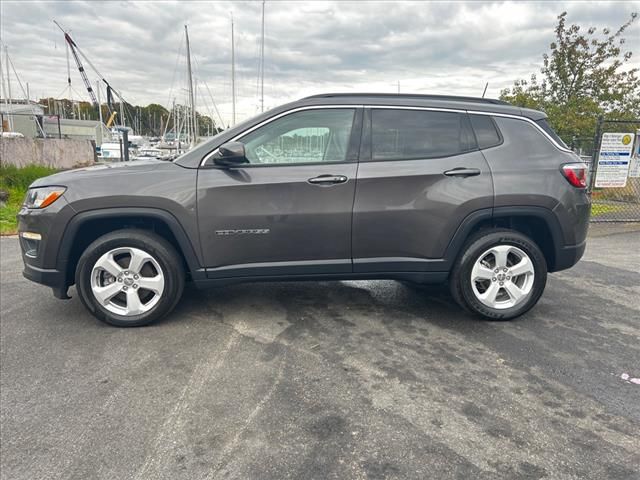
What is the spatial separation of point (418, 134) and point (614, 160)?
669 cm

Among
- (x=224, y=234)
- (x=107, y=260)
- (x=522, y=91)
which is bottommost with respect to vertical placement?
(x=107, y=260)

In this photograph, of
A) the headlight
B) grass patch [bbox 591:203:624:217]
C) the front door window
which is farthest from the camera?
grass patch [bbox 591:203:624:217]

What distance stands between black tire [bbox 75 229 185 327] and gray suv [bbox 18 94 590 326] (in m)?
0.01

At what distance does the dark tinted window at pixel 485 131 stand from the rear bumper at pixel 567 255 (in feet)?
3.52

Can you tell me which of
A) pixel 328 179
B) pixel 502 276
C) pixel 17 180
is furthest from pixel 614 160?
pixel 17 180

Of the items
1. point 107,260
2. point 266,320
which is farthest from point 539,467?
point 107,260

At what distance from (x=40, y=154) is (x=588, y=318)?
15.1 m

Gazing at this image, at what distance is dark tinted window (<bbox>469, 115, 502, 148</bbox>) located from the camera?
3.50 m

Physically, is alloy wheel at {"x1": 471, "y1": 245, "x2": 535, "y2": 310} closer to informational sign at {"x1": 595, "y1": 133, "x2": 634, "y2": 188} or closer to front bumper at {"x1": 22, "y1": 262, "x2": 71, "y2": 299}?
front bumper at {"x1": 22, "y1": 262, "x2": 71, "y2": 299}

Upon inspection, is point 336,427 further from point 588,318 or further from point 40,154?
point 40,154

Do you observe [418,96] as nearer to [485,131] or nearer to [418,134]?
[418,134]

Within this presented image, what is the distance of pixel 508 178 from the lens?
11.3 feet

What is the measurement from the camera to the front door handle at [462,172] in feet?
11.1

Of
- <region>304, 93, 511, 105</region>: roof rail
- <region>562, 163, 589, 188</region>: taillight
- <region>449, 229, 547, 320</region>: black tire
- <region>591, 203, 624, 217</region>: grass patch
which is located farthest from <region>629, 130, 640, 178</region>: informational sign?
<region>449, 229, 547, 320</region>: black tire
